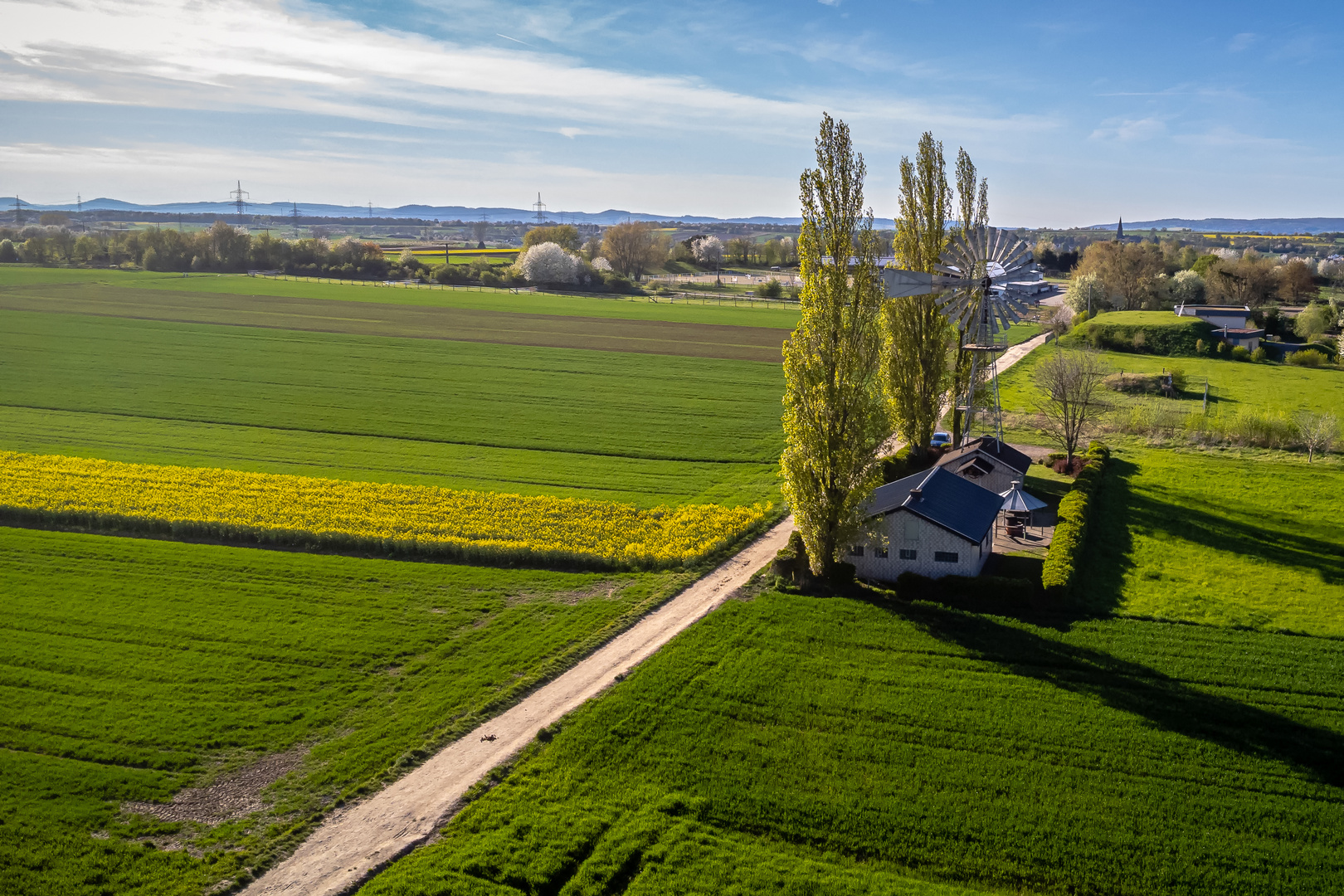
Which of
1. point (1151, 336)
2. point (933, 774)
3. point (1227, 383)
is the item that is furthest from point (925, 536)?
point (1151, 336)

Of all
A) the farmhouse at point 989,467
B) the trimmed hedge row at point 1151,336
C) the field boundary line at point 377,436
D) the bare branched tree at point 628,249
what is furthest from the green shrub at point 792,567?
the bare branched tree at point 628,249

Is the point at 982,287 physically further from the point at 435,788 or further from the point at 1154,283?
the point at 1154,283

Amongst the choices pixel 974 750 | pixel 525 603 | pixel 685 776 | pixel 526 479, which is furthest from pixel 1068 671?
pixel 526 479

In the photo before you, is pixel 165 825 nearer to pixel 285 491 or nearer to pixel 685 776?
pixel 685 776

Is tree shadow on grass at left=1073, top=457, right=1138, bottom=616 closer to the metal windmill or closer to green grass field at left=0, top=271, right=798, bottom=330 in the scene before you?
the metal windmill

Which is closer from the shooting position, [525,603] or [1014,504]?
[525,603]

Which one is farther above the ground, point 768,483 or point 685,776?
point 768,483

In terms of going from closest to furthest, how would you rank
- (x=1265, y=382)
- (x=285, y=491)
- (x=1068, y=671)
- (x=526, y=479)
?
(x=1068, y=671), (x=285, y=491), (x=526, y=479), (x=1265, y=382)

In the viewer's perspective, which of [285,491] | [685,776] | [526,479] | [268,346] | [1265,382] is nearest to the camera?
[685,776]
